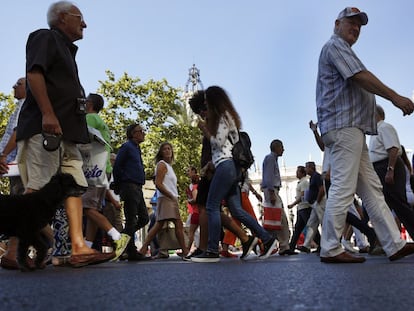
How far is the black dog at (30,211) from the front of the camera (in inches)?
164

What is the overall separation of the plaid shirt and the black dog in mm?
2432

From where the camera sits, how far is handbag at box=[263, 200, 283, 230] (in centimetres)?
1000

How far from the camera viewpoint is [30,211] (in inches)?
165

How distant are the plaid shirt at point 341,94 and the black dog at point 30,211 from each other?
95.7 inches

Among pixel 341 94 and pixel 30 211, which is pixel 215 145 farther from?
pixel 30 211

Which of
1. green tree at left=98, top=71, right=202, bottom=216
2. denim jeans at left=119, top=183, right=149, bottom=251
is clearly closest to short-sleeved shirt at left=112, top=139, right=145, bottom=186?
denim jeans at left=119, top=183, right=149, bottom=251

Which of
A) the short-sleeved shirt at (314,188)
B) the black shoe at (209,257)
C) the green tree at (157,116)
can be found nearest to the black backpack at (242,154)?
the black shoe at (209,257)

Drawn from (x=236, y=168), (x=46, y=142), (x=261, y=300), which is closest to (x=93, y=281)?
(x=261, y=300)

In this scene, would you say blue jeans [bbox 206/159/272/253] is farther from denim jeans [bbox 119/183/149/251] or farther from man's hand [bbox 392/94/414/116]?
man's hand [bbox 392/94/414/116]

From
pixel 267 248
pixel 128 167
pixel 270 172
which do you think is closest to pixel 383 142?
pixel 267 248

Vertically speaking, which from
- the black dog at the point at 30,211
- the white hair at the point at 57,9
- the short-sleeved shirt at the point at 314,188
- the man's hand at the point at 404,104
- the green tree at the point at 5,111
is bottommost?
the black dog at the point at 30,211

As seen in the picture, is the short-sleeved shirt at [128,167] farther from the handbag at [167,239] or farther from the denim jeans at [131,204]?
the handbag at [167,239]

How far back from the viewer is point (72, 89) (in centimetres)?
472

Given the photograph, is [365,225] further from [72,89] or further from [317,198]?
[72,89]
